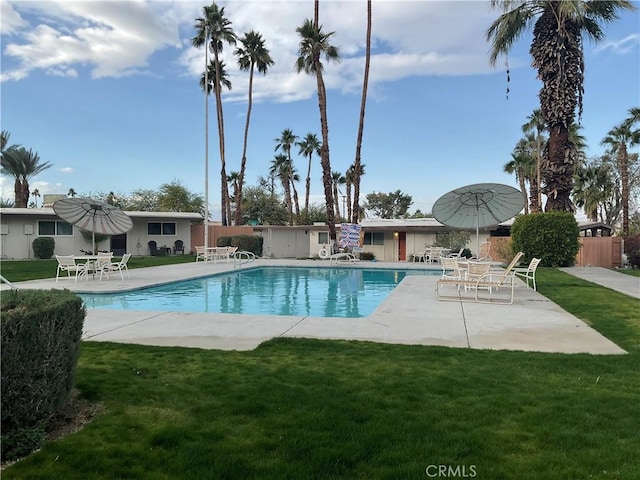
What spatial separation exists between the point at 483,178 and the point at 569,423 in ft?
121

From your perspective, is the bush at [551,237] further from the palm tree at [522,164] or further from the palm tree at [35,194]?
the palm tree at [35,194]

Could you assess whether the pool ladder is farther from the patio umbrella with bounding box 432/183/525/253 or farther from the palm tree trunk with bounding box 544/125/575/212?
the palm tree trunk with bounding box 544/125/575/212

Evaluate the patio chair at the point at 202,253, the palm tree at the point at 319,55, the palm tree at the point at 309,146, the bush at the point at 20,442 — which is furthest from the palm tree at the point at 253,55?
the bush at the point at 20,442

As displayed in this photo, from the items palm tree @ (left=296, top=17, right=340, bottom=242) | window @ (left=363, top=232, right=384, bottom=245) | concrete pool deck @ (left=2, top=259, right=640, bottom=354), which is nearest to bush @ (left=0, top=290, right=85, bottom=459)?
concrete pool deck @ (left=2, top=259, right=640, bottom=354)

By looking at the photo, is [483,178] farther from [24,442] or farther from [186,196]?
[24,442]

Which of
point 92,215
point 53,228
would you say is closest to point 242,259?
point 92,215

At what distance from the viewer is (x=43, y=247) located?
25078mm

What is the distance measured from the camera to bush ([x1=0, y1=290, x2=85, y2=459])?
2912mm

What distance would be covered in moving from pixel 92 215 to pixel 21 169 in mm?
23151

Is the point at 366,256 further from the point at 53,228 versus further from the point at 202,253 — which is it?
the point at 53,228

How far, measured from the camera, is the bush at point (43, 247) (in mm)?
24984

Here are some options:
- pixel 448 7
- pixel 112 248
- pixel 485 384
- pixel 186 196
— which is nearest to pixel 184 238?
pixel 112 248

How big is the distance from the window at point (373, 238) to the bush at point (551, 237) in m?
10.4

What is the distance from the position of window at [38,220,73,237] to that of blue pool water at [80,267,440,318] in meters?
13.8
